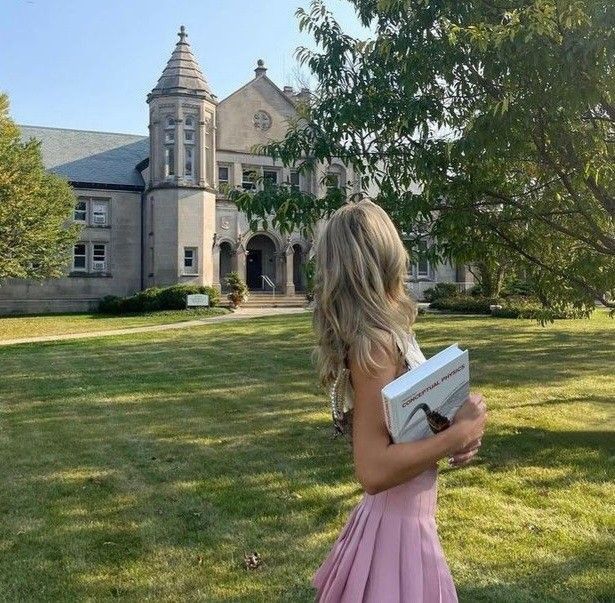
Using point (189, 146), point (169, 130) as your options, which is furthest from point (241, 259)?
point (169, 130)

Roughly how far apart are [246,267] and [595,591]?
118 ft

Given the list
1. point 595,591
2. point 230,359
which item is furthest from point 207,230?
point 595,591

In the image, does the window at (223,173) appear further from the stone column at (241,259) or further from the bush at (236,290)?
the bush at (236,290)

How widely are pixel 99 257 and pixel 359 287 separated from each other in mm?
38620

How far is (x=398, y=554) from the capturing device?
209cm

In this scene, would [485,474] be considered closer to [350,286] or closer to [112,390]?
[350,286]

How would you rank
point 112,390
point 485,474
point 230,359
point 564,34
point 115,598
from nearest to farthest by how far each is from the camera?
point 115,598 → point 564,34 → point 485,474 → point 112,390 → point 230,359

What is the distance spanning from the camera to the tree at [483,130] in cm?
594

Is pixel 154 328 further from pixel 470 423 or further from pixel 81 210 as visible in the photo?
pixel 470 423

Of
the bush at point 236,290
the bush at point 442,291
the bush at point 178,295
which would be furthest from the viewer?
the bush at point 442,291

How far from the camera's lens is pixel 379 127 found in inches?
313

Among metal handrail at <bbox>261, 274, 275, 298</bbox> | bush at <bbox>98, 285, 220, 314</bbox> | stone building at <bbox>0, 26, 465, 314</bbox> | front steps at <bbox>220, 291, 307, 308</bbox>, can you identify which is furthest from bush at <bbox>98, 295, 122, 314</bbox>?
metal handrail at <bbox>261, 274, 275, 298</bbox>

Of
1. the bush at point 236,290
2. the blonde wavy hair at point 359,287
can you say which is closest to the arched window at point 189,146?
the bush at point 236,290

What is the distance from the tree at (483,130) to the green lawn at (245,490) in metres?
2.44
